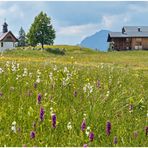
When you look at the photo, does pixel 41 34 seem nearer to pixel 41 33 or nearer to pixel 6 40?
pixel 41 33

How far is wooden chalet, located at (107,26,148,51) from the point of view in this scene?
131750mm

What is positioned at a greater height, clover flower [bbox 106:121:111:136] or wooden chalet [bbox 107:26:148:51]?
wooden chalet [bbox 107:26:148:51]

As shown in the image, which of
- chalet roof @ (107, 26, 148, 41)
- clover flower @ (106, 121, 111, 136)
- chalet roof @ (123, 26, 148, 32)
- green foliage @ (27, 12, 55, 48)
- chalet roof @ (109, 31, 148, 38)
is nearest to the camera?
clover flower @ (106, 121, 111, 136)

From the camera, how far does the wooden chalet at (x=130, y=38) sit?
13175 centimetres

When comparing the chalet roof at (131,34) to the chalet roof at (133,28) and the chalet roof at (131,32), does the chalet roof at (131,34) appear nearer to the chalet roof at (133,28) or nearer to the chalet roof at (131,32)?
the chalet roof at (131,32)

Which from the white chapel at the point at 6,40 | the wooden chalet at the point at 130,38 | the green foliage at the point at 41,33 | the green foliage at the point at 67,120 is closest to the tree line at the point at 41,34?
the green foliage at the point at 41,33

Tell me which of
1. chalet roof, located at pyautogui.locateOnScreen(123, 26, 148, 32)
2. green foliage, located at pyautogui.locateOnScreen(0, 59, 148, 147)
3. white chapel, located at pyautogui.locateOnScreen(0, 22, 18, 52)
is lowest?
green foliage, located at pyautogui.locateOnScreen(0, 59, 148, 147)

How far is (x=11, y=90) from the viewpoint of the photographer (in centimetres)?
727

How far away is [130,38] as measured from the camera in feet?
439

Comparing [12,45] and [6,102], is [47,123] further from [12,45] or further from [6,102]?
[12,45]

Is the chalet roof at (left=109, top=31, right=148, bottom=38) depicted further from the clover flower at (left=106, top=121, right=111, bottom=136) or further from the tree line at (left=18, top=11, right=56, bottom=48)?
the clover flower at (left=106, top=121, right=111, bottom=136)

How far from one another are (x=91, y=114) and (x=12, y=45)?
422 feet

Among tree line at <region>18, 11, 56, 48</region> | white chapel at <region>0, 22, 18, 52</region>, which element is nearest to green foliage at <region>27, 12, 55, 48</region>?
tree line at <region>18, 11, 56, 48</region>

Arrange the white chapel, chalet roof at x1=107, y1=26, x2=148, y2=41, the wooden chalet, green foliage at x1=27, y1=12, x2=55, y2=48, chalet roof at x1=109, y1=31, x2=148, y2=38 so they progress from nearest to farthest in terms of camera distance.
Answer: green foliage at x1=27, y1=12, x2=55, y2=48, the white chapel, the wooden chalet, chalet roof at x1=109, y1=31, x2=148, y2=38, chalet roof at x1=107, y1=26, x2=148, y2=41
